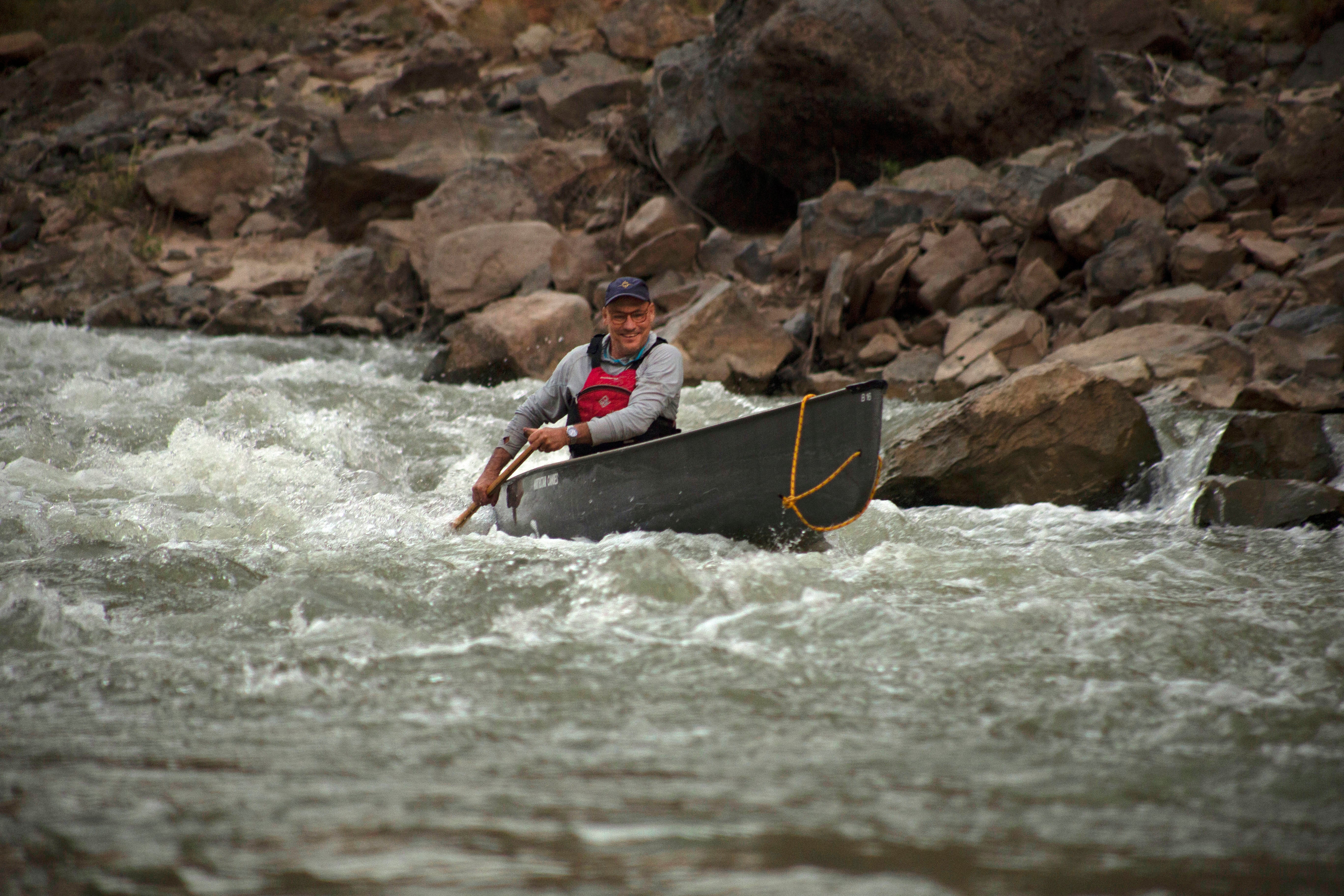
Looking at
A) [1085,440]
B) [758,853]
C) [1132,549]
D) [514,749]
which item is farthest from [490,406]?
[758,853]

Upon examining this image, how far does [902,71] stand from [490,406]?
6.11 m

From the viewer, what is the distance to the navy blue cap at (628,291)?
164 inches

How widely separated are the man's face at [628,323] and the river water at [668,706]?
0.88 meters

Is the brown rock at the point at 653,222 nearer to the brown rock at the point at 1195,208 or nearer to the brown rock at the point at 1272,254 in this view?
the brown rock at the point at 1195,208

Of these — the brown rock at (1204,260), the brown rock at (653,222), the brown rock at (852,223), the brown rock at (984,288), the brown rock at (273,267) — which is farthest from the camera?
the brown rock at (273,267)

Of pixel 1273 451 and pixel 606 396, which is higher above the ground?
pixel 606 396

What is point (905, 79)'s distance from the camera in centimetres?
1055

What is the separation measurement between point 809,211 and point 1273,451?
5411 mm

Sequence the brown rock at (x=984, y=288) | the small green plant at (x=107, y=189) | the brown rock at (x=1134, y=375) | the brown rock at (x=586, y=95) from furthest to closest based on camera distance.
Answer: the brown rock at (x=586, y=95) < the small green plant at (x=107, y=189) < the brown rock at (x=984, y=288) < the brown rock at (x=1134, y=375)

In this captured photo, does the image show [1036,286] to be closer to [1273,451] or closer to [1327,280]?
[1327,280]

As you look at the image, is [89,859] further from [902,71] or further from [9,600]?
[902,71]

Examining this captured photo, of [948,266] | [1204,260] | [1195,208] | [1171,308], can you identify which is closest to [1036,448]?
[1171,308]

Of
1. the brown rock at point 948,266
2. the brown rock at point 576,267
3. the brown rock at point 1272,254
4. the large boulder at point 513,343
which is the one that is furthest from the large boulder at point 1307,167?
the brown rock at point 576,267

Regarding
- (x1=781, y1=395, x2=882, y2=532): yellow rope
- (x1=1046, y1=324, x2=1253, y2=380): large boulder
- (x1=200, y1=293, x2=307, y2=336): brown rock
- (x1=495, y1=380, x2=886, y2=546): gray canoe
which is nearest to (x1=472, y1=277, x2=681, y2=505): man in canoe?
(x1=495, y1=380, x2=886, y2=546): gray canoe
